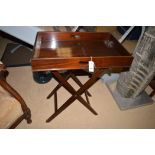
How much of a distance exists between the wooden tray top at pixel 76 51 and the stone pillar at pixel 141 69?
A: 28 centimetres

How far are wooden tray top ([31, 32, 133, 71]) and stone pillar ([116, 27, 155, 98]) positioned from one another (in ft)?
0.93

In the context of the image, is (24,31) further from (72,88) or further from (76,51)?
(72,88)

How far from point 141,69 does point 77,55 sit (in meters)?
0.77

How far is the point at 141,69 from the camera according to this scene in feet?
5.20

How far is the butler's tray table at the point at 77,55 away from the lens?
1.13 meters

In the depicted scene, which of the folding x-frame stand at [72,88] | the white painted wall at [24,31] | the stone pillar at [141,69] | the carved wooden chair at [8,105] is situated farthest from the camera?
the white painted wall at [24,31]

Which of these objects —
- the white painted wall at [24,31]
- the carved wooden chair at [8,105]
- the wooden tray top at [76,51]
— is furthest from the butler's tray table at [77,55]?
the white painted wall at [24,31]

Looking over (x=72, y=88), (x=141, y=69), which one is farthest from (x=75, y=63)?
(x=141, y=69)

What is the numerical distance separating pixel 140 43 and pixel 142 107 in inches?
34.4

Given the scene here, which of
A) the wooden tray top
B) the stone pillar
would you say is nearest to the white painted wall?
the wooden tray top

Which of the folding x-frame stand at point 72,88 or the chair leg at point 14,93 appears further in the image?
the folding x-frame stand at point 72,88

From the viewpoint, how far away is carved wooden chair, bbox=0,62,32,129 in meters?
1.10

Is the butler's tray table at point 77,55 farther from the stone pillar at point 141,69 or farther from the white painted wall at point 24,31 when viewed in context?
the white painted wall at point 24,31

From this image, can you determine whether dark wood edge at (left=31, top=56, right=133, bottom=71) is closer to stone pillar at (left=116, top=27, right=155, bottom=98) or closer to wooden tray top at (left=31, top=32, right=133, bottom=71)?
wooden tray top at (left=31, top=32, right=133, bottom=71)
